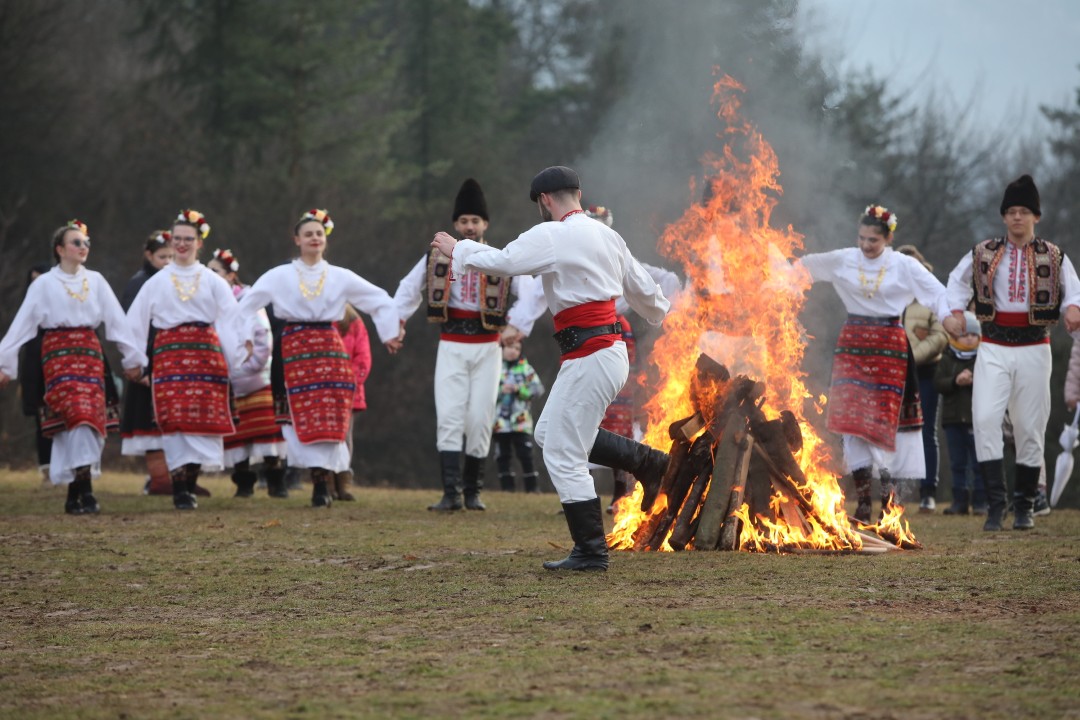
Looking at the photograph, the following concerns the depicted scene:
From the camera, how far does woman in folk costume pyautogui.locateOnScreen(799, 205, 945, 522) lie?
1020cm

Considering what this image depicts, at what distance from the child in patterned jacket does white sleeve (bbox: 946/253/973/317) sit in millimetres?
6640

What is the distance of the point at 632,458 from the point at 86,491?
5230 millimetres

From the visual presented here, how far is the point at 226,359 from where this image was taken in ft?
38.5

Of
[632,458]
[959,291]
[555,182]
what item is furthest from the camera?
[959,291]

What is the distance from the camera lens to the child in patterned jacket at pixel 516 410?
16.1m

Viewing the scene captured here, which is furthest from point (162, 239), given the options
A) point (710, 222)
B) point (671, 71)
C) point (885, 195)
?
point (885, 195)

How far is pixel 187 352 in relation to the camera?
11.3 m

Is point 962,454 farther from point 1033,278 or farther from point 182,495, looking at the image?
point 182,495

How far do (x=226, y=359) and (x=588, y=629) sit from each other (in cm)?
681

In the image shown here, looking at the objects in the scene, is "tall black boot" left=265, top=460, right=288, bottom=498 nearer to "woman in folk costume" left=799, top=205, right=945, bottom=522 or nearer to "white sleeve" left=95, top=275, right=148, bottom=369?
"white sleeve" left=95, top=275, right=148, bottom=369

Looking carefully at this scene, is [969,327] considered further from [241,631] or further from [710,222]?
[241,631]

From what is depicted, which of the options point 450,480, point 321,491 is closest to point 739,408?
point 450,480

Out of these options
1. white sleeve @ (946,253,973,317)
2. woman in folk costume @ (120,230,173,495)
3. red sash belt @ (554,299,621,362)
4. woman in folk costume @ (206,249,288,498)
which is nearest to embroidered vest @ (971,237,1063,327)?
white sleeve @ (946,253,973,317)

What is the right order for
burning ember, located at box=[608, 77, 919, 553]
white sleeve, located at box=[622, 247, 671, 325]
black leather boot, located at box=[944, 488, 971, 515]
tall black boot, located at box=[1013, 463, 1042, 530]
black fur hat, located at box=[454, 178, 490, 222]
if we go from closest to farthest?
white sleeve, located at box=[622, 247, 671, 325], burning ember, located at box=[608, 77, 919, 553], tall black boot, located at box=[1013, 463, 1042, 530], black fur hat, located at box=[454, 178, 490, 222], black leather boot, located at box=[944, 488, 971, 515]
